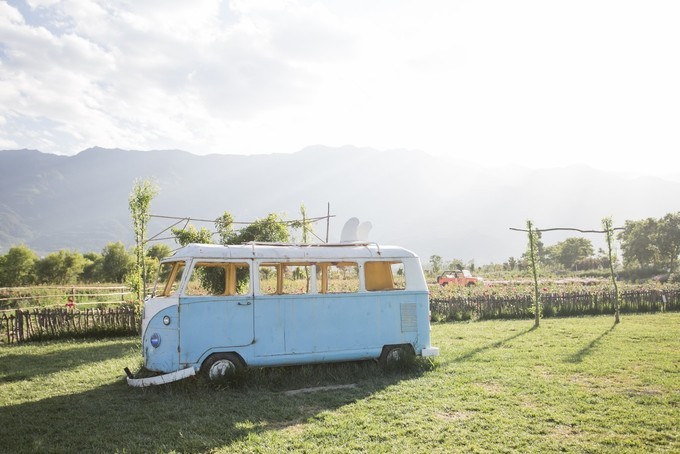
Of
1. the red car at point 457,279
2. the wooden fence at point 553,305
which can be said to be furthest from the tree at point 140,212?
the red car at point 457,279

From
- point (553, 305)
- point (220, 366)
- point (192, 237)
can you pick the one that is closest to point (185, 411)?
point (220, 366)

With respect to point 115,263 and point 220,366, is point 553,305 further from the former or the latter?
point 115,263

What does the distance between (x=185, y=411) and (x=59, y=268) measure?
132 feet

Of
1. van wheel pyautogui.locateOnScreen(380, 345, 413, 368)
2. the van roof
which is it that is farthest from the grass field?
the van roof

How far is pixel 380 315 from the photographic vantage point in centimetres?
995

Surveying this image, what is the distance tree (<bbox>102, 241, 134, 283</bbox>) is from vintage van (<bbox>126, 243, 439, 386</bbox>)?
3872 cm

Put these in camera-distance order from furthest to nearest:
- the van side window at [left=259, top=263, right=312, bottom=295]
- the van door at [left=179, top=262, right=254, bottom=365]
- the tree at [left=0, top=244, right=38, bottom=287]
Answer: the tree at [left=0, top=244, right=38, bottom=287]
the van side window at [left=259, top=263, right=312, bottom=295]
the van door at [left=179, top=262, right=254, bottom=365]

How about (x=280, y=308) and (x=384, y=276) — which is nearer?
(x=280, y=308)

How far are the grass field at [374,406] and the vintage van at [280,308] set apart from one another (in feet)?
1.43

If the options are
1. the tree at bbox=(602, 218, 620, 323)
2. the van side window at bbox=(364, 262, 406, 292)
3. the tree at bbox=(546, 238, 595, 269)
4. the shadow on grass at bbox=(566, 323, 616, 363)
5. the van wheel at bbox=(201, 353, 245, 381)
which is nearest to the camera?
the van wheel at bbox=(201, 353, 245, 381)

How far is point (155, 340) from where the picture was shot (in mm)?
8578

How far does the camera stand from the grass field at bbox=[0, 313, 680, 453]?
5.97 meters

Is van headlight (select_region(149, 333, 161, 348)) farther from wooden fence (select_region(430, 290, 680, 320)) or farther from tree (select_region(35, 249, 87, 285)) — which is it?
tree (select_region(35, 249, 87, 285))

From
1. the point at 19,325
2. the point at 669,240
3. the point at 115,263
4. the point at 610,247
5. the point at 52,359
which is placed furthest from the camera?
the point at 669,240
